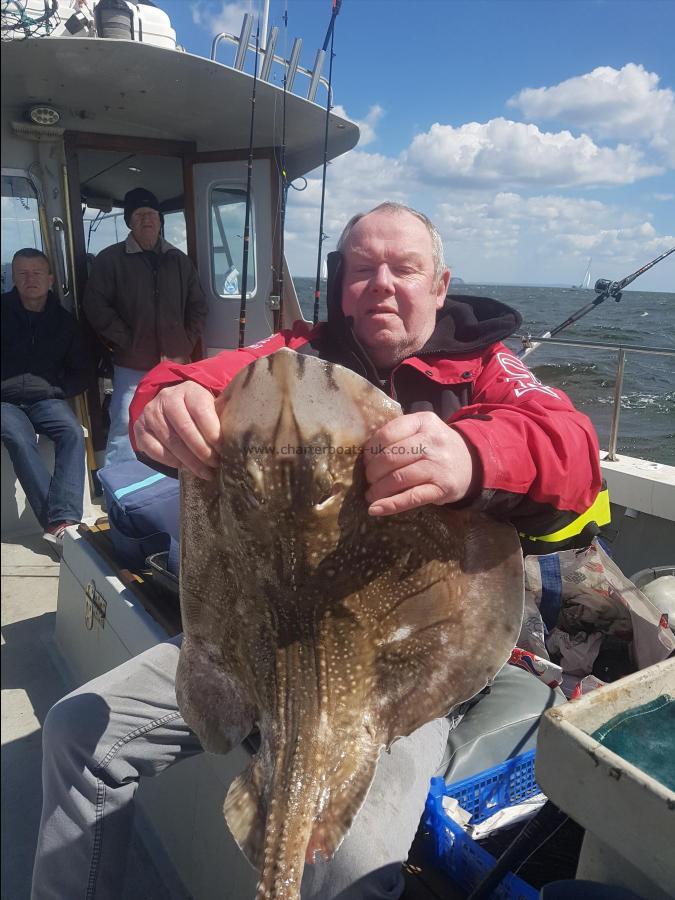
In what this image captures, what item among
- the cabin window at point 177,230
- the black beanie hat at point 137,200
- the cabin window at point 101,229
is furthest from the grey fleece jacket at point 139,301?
the cabin window at point 177,230

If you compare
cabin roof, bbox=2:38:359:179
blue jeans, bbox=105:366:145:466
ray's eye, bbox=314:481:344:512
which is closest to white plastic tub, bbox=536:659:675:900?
ray's eye, bbox=314:481:344:512

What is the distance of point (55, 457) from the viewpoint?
19.0ft

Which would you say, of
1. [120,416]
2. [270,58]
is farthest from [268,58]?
[120,416]

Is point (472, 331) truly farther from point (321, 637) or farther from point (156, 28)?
point (156, 28)

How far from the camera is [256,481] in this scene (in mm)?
1352

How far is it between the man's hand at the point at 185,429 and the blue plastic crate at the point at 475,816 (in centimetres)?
134

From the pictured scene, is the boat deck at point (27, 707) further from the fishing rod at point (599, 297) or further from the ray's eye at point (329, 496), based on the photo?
the fishing rod at point (599, 297)

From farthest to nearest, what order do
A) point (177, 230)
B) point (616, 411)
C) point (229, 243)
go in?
point (177, 230) < point (229, 243) < point (616, 411)

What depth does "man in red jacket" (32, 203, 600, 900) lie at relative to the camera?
1.56 m

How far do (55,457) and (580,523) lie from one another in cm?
507

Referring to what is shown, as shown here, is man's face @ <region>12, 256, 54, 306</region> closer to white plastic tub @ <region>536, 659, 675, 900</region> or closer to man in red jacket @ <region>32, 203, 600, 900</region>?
man in red jacket @ <region>32, 203, 600, 900</region>

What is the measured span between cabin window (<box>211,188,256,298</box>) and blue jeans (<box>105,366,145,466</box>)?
169 centimetres

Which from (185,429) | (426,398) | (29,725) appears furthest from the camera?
(426,398)

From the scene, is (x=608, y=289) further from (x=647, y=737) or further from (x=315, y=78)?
(x=647, y=737)
